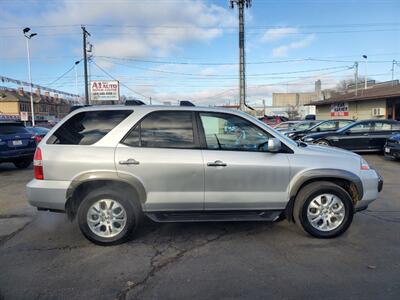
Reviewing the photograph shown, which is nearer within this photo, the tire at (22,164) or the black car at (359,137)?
the tire at (22,164)

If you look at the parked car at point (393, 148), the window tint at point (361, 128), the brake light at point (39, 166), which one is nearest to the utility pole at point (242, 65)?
the window tint at point (361, 128)

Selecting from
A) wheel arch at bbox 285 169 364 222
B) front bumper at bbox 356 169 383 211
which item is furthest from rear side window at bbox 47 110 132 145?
front bumper at bbox 356 169 383 211

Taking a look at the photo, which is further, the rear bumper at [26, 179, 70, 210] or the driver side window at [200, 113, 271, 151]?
the driver side window at [200, 113, 271, 151]

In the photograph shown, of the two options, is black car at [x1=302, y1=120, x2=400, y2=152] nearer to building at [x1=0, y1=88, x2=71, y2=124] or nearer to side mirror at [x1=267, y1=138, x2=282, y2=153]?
side mirror at [x1=267, y1=138, x2=282, y2=153]

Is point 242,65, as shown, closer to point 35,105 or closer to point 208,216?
point 208,216

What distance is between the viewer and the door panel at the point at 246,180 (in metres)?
4.43

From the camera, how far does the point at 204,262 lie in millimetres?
4004

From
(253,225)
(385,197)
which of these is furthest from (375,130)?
(253,225)

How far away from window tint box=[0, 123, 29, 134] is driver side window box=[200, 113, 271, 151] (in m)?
8.46

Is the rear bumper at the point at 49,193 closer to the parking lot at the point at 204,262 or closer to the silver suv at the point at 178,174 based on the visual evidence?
the silver suv at the point at 178,174

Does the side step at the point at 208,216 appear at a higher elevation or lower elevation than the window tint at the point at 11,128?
lower

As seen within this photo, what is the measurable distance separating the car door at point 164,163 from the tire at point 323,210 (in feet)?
4.36

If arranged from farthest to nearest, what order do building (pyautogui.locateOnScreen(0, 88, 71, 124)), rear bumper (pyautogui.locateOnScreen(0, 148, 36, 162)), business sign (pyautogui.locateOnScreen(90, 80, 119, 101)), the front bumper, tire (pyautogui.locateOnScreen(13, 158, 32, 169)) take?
building (pyautogui.locateOnScreen(0, 88, 71, 124)) → business sign (pyautogui.locateOnScreen(90, 80, 119, 101)) → tire (pyautogui.locateOnScreen(13, 158, 32, 169)) → rear bumper (pyautogui.locateOnScreen(0, 148, 36, 162)) → the front bumper

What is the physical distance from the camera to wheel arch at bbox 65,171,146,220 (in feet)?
14.2
